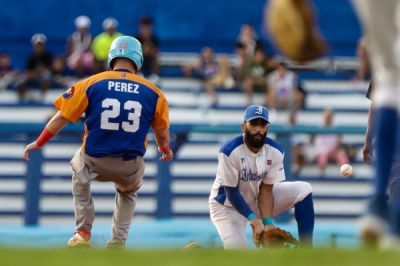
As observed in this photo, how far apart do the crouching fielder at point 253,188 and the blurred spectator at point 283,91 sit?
31.3 ft

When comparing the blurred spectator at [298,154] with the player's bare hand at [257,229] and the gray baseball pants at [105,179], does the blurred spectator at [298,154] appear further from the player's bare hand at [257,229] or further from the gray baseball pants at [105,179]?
the gray baseball pants at [105,179]

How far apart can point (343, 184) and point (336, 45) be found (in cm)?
764

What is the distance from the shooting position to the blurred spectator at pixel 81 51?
2288 centimetres

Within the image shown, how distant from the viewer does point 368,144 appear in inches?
413

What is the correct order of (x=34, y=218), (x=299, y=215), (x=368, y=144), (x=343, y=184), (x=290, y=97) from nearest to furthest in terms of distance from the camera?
1. (x=368, y=144)
2. (x=299, y=215)
3. (x=34, y=218)
4. (x=343, y=184)
5. (x=290, y=97)

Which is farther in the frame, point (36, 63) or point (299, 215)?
point (36, 63)

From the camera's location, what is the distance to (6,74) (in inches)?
911

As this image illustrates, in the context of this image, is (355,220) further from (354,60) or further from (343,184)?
(354,60)

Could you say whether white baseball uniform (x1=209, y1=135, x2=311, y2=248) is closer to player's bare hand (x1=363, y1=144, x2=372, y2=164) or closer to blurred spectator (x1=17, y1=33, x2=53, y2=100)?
player's bare hand (x1=363, y1=144, x2=372, y2=164)

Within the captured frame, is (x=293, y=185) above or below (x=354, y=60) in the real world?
below

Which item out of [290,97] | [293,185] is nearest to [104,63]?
[290,97]

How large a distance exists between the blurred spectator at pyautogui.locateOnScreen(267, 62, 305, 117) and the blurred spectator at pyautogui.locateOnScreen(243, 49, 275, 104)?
0.28 metres

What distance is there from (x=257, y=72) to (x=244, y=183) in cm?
1116

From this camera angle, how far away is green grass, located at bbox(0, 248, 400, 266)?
16.8ft
